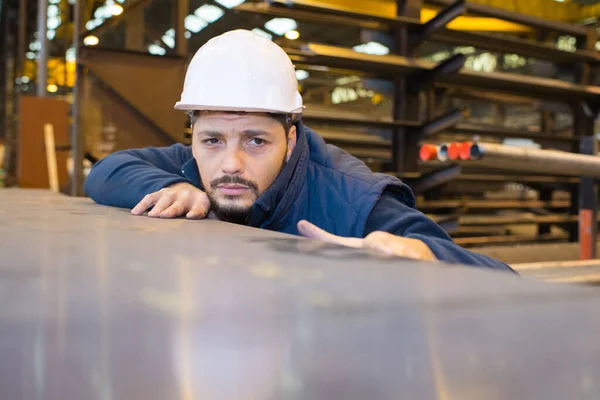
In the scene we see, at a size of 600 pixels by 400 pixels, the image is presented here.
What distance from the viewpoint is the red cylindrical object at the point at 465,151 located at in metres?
2.31

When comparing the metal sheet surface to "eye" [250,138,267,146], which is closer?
the metal sheet surface

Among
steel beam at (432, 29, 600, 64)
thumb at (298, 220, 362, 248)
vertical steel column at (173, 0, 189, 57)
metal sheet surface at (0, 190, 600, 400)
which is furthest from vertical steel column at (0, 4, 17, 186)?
metal sheet surface at (0, 190, 600, 400)

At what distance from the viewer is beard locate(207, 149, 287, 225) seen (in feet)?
5.58

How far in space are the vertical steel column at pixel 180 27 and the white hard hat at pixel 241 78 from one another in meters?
2.33

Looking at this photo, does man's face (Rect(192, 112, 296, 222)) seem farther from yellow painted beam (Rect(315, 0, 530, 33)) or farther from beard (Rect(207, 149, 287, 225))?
yellow painted beam (Rect(315, 0, 530, 33))

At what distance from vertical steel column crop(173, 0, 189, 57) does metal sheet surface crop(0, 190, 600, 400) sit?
3.74 metres

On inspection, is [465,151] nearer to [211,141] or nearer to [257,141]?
[257,141]

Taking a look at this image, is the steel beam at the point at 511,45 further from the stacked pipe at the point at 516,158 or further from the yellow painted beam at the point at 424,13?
the stacked pipe at the point at 516,158

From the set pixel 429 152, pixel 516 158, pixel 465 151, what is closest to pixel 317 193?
Answer: pixel 465 151

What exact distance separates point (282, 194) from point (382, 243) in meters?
0.69

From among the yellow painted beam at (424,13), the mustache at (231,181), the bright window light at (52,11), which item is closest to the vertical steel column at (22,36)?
the bright window light at (52,11)

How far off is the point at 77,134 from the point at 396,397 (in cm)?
401

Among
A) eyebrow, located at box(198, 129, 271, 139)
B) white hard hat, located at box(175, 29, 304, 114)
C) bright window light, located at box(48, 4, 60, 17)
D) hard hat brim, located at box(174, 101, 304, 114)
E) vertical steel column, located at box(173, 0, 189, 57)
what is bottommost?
eyebrow, located at box(198, 129, 271, 139)

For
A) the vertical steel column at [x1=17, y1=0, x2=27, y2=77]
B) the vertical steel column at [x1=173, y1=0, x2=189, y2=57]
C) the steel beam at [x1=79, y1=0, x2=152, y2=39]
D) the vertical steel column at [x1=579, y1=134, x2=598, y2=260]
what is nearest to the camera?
the vertical steel column at [x1=579, y1=134, x2=598, y2=260]
